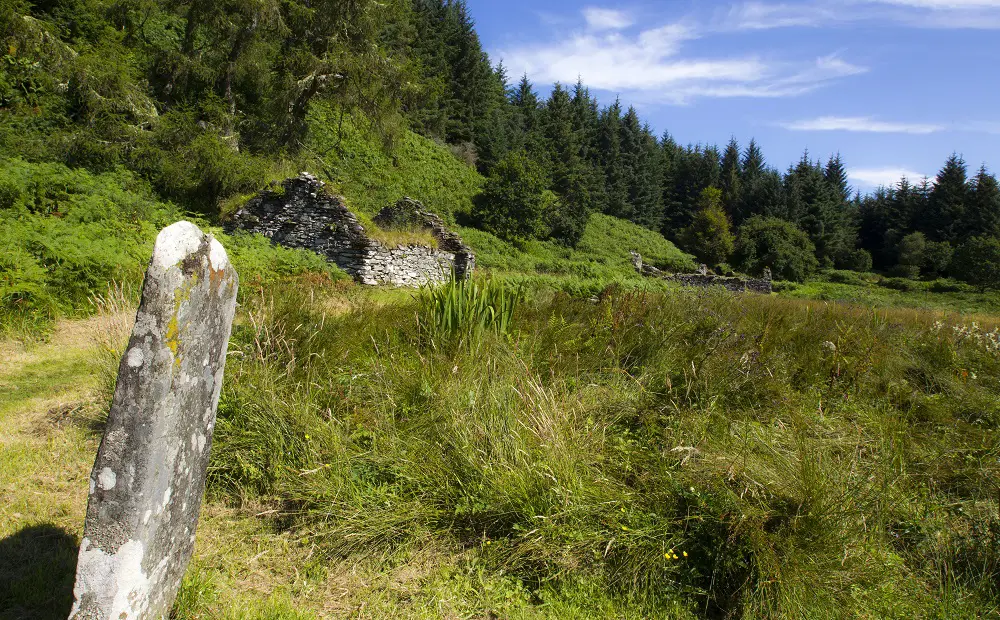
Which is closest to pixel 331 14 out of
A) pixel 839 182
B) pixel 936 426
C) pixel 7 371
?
pixel 7 371

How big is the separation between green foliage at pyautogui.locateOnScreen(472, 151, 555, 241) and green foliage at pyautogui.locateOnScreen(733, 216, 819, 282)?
19514mm

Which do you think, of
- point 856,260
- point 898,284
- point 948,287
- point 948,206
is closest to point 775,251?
point 898,284

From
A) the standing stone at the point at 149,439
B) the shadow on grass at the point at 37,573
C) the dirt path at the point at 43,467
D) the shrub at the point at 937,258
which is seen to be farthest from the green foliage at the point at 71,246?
the shrub at the point at 937,258

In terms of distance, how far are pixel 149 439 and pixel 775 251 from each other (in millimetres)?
41438

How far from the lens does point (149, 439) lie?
189cm

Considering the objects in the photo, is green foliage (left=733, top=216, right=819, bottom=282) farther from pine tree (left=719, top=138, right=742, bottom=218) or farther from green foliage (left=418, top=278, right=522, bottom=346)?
green foliage (left=418, top=278, right=522, bottom=346)

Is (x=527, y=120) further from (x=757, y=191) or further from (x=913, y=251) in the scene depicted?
(x=913, y=251)

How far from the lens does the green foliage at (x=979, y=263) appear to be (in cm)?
3191

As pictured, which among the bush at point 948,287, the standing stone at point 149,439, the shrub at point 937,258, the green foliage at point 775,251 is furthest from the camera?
the shrub at point 937,258

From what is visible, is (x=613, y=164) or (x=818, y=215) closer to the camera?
(x=818, y=215)

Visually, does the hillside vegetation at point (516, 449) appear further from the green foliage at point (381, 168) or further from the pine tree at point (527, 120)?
the pine tree at point (527, 120)

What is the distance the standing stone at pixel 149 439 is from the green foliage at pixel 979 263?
4334cm

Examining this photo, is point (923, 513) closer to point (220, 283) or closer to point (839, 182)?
point (220, 283)

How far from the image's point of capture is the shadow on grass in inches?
90.7
